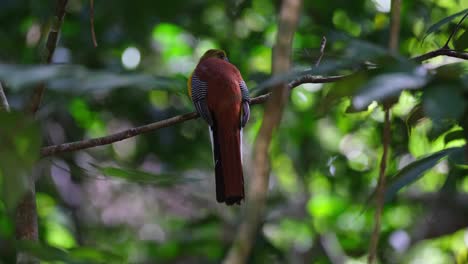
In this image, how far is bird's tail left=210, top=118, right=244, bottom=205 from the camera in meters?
3.26

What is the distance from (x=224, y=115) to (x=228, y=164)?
1.03ft

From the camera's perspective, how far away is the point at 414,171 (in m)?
2.37

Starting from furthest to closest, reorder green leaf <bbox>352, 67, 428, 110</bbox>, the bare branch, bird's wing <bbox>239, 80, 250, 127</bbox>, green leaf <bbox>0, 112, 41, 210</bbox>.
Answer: bird's wing <bbox>239, 80, 250, 127</bbox> < the bare branch < green leaf <bbox>0, 112, 41, 210</bbox> < green leaf <bbox>352, 67, 428, 110</bbox>

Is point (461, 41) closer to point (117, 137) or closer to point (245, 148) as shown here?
point (117, 137)

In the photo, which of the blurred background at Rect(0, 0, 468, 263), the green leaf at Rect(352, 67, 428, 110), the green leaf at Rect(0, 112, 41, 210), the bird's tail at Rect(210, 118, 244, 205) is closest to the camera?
the green leaf at Rect(352, 67, 428, 110)

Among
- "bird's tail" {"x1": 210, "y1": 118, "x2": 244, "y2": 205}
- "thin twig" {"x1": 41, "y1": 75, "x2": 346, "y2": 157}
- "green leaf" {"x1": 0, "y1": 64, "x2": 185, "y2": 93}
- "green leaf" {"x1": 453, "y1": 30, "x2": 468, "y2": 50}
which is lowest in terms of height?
"bird's tail" {"x1": 210, "y1": 118, "x2": 244, "y2": 205}

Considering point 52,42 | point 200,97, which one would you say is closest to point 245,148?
point 200,97

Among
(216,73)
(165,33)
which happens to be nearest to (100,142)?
(216,73)

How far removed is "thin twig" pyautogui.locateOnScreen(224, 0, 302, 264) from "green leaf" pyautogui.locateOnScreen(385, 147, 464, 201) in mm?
791

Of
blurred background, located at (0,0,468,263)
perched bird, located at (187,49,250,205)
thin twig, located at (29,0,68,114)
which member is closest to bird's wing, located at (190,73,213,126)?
perched bird, located at (187,49,250,205)

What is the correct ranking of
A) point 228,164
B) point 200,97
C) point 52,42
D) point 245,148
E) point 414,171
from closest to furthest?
1. point 414,171
2. point 52,42
3. point 228,164
4. point 200,97
5. point 245,148

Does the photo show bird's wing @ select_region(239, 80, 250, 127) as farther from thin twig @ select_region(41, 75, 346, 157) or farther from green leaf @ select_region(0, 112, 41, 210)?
green leaf @ select_region(0, 112, 41, 210)

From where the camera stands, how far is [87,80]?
1.56m

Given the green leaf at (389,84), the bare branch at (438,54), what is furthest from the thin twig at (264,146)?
the bare branch at (438,54)
